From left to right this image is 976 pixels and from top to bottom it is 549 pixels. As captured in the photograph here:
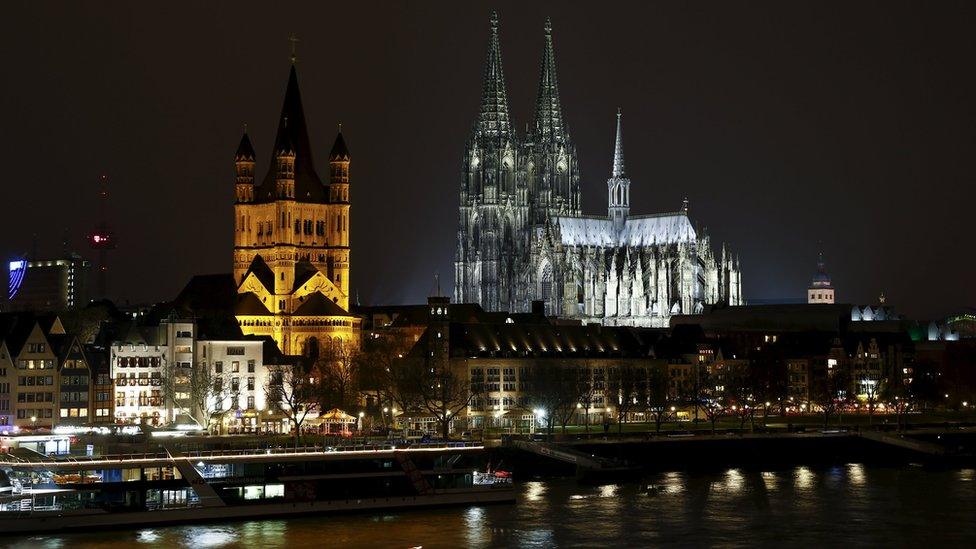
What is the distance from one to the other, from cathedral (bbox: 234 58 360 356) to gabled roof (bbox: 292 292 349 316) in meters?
0.08

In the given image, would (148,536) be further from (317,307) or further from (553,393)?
(317,307)

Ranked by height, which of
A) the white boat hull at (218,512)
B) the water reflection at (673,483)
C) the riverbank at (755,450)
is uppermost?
the riverbank at (755,450)

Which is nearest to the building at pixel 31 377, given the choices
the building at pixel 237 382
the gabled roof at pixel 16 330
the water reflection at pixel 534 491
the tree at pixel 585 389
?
the gabled roof at pixel 16 330

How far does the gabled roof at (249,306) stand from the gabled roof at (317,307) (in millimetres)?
2740

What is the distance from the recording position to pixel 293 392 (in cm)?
13200

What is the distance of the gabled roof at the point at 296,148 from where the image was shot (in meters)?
160

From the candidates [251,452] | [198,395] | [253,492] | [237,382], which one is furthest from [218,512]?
[237,382]

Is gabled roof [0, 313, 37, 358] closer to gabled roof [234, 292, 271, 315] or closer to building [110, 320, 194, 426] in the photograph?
building [110, 320, 194, 426]

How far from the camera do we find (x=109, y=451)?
10375 cm

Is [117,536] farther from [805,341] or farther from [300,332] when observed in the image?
[805,341]

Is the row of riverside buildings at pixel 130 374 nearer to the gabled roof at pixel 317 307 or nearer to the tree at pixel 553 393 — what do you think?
the gabled roof at pixel 317 307

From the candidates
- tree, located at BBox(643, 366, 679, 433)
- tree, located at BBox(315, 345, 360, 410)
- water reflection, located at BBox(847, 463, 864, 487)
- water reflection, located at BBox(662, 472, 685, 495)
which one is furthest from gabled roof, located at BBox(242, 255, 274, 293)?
water reflection, located at BBox(847, 463, 864, 487)

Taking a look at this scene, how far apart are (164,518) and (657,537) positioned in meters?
23.0

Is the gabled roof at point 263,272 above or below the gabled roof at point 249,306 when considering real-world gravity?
above
